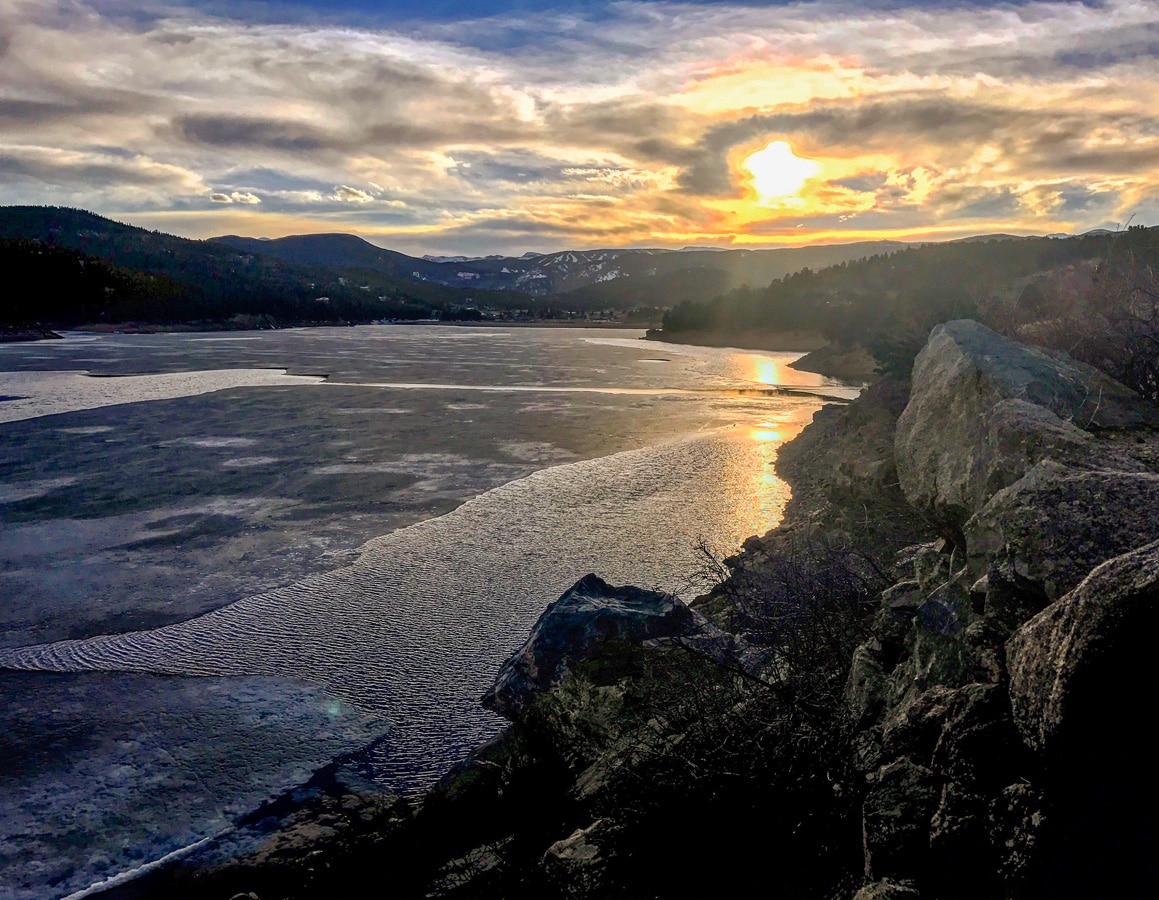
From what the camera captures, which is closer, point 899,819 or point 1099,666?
point 1099,666

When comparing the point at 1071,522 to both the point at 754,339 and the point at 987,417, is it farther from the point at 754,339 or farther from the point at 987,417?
the point at 754,339

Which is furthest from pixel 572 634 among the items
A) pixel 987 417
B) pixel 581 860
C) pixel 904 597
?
pixel 987 417

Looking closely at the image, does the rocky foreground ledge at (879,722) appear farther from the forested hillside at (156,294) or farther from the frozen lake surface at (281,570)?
the forested hillside at (156,294)

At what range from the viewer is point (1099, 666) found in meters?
2.51

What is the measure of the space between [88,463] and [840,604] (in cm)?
1662

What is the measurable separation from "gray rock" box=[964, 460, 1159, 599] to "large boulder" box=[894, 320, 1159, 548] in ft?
3.30

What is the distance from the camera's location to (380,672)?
7570 mm

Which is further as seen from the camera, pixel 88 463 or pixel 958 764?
pixel 88 463

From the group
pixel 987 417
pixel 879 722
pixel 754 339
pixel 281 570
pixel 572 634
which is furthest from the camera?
pixel 754 339

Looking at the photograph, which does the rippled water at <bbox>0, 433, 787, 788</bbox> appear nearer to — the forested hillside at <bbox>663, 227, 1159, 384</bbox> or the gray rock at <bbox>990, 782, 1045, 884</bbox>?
the gray rock at <bbox>990, 782, 1045, 884</bbox>

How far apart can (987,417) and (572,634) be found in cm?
351

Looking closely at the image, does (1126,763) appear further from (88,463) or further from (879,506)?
(88,463)

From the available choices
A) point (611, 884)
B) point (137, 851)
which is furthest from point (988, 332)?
point (137, 851)

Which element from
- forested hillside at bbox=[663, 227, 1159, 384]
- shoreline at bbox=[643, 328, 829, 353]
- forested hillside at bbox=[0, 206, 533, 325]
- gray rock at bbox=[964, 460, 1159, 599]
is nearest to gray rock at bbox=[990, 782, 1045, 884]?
gray rock at bbox=[964, 460, 1159, 599]
